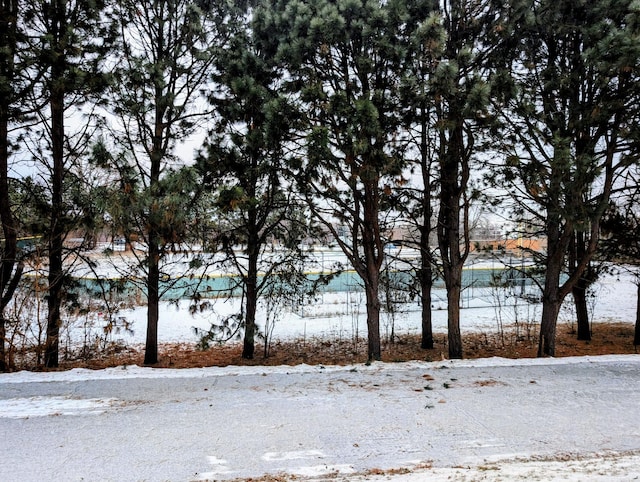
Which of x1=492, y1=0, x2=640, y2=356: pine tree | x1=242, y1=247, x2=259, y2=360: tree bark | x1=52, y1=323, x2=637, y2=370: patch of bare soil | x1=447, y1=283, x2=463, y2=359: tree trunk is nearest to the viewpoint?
x1=492, y1=0, x2=640, y2=356: pine tree

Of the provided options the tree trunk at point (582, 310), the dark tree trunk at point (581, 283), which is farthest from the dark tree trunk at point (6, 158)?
the tree trunk at point (582, 310)

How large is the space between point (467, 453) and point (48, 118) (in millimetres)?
7735

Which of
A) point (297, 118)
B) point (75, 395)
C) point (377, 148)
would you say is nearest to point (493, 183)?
point (377, 148)

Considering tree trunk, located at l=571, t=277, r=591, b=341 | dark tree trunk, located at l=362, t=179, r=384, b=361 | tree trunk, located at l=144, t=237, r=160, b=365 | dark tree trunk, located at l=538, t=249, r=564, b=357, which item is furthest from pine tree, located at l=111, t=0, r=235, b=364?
tree trunk, located at l=571, t=277, r=591, b=341

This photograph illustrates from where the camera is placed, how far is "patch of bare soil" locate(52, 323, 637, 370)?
8516mm

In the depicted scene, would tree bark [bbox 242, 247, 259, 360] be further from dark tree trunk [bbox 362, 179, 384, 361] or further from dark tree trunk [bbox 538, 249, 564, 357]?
dark tree trunk [bbox 538, 249, 564, 357]

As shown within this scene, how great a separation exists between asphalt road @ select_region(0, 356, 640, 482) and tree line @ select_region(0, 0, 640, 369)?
2102 mm

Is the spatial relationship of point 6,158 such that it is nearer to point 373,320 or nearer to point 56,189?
point 56,189

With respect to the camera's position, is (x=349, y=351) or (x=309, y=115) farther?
(x=349, y=351)

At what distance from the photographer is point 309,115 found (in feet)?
19.7

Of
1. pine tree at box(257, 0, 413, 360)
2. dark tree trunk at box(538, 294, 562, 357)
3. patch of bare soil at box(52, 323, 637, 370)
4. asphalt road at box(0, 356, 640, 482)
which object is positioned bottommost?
patch of bare soil at box(52, 323, 637, 370)

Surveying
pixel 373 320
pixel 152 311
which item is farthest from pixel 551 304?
pixel 152 311

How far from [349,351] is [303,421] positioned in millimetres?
6012

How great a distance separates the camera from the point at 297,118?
233 inches
